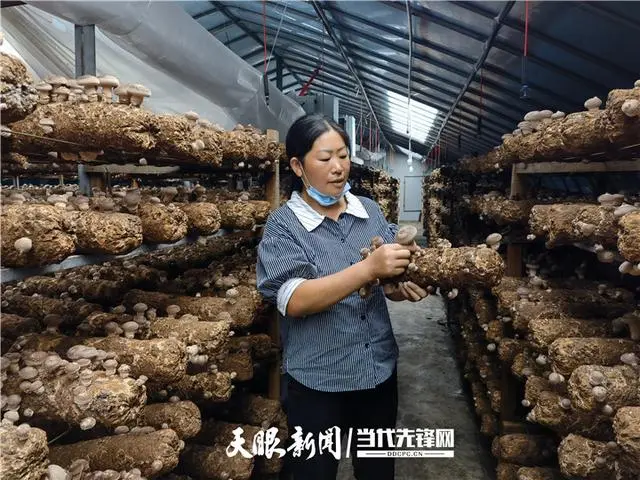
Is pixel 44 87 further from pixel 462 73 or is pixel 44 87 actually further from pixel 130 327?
pixel 462 73

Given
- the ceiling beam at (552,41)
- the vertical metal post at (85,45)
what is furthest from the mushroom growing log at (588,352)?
the vertical metal post at (85,45)

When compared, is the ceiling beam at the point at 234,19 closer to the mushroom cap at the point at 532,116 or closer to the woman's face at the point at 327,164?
the mushroom cap at the point at 532,116

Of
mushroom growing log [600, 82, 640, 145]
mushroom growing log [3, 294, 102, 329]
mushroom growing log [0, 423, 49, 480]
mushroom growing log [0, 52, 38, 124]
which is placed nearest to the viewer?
mushroom growing log [0, 423, 49, 480]

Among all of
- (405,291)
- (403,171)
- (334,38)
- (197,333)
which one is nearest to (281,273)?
(405,291)

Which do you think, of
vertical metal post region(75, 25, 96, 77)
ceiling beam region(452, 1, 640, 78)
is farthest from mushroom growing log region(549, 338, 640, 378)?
vertical metal post region(75, 25, 96, 77)

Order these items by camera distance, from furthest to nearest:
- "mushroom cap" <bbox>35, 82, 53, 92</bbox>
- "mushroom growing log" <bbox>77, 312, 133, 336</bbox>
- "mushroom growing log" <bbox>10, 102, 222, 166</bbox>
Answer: "mushroom growing log" <bbox>77, 312, 133, 336</bbox>, "mushroom cap" <bbox>35, 82, 53, 92</bbox>, "mushroom growing log" <bbox>10, 102, 222, 166</bbox>

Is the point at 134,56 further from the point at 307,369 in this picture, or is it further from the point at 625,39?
the point at 625,39

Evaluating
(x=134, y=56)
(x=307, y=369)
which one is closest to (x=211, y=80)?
(x=134, y=56)

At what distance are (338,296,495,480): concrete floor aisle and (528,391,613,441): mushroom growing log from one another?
1.39m

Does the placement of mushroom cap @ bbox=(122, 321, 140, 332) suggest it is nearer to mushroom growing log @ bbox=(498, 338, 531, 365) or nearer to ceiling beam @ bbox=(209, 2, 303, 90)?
mushroom growing log @ bbox=(498, 338, 531, 365)

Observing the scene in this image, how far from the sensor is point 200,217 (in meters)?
2.56

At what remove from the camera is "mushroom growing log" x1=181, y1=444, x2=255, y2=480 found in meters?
2.71

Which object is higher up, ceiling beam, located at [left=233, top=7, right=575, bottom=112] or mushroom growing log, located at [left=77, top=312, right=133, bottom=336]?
ceiling beam, located at [left=233, top=7, right=575, bottom=112]

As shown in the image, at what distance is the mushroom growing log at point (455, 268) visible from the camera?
5.76ft
